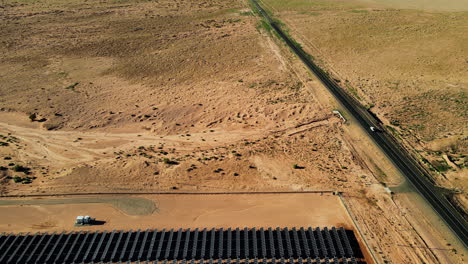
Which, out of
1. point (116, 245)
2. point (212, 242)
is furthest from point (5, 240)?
point (212, 242)

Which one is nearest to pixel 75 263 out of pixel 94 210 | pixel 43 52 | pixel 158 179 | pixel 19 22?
pixel 94 210

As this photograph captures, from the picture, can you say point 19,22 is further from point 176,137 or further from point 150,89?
point 176,137

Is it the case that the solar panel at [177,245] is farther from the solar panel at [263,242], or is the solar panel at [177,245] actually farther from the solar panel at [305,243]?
the solar panel at [305,243]

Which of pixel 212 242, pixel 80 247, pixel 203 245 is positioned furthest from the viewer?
pixel 212 242

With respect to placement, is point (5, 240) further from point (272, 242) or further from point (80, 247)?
point (272, 242)

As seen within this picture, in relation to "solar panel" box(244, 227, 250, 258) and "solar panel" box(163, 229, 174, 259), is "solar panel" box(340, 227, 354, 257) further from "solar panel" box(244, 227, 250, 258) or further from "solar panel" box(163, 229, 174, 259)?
"solar panel" box(163, 229, 174, 259)

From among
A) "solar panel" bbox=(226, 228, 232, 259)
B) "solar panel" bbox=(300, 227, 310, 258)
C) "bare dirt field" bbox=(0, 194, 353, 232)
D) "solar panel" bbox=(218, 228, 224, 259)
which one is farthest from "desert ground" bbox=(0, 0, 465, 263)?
"solar panel" bbox=(218, 228, 224, 259)
